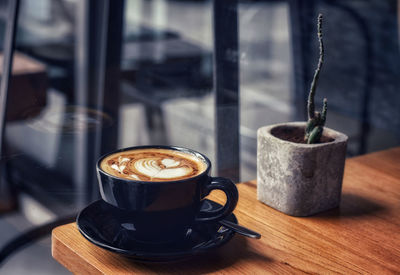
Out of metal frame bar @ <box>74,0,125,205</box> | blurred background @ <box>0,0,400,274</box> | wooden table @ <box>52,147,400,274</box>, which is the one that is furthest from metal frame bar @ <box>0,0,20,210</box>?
wooden table @ <box>52,147,400,274</box>

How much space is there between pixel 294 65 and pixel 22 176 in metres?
0.89

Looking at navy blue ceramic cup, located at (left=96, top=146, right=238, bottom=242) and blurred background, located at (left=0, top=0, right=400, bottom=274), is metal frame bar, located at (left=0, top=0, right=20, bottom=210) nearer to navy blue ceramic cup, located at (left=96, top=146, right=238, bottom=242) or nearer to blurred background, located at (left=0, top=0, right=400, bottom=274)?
blurred background, located at (left=0, top=0, right=400, bottom=274)

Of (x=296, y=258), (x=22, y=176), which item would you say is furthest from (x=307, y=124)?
(x=22, y=176)

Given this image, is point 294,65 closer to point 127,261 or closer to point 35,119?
point 35,119

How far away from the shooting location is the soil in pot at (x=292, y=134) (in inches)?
24.2

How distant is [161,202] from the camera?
469 millimetres

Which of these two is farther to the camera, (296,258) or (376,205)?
(376,205)

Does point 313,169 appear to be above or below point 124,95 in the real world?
above

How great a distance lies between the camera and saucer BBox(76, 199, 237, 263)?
0.47 metres

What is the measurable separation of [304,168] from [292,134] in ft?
0.24

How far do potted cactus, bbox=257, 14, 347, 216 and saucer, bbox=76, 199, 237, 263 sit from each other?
8 cm

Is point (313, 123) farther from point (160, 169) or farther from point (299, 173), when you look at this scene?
point (160, 169)

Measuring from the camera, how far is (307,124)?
60cm

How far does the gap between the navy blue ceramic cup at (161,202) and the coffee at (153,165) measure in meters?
0.02
